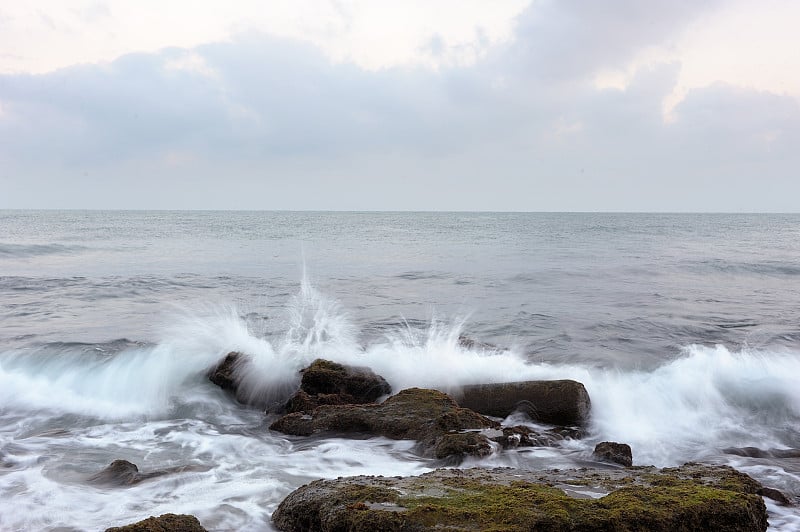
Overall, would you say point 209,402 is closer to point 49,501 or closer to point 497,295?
point 49,501

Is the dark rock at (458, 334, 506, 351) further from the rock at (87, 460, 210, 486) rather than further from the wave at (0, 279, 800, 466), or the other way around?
the rock at (87, 460, 210, 486)

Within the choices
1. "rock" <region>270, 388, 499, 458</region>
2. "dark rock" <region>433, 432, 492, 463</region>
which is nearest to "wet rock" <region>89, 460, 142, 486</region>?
"rock" <region>270, 388, 499, 458</region>

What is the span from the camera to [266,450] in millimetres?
6371

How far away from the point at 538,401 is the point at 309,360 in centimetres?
355

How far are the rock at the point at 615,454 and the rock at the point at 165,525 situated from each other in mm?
3694

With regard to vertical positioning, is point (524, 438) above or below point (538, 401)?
below

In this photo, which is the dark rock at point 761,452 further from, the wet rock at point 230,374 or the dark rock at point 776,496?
the wet rock at point 230,374

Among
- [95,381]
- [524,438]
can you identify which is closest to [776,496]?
[524,438]

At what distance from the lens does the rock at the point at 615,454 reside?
18.6 ft

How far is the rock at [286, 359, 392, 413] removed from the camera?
7.34 m

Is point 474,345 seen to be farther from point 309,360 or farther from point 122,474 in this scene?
point 122,474

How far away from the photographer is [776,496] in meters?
4.88

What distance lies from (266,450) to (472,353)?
4.05 m

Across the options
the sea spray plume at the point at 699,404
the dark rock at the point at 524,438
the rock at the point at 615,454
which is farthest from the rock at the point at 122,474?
the sea spray plume at the point at 699,404
